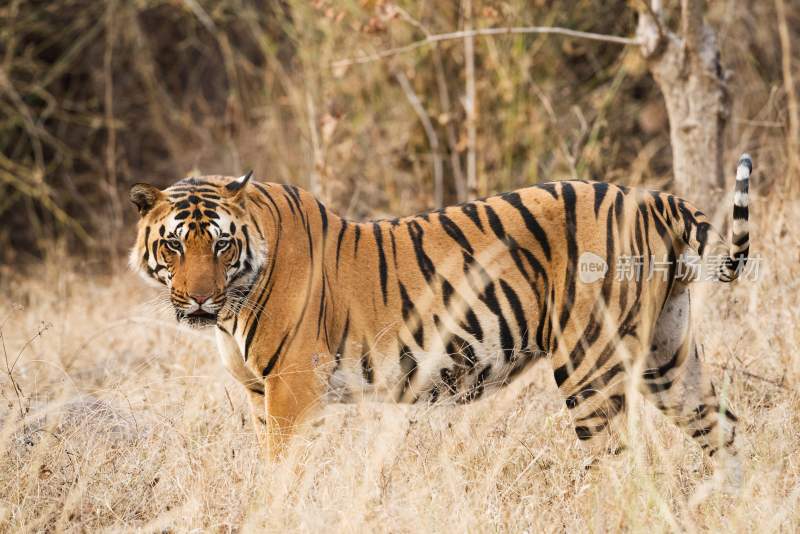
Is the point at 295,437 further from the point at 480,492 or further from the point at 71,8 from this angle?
the point at 71,8

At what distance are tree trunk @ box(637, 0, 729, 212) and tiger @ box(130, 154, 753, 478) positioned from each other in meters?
1.87

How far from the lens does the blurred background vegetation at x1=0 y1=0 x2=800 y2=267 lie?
24.0 ft

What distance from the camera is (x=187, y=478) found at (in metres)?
3.39

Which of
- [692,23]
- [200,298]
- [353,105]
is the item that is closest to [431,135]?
[353,105]

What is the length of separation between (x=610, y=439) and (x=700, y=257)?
75cm

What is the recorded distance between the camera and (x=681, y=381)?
374 centimetres

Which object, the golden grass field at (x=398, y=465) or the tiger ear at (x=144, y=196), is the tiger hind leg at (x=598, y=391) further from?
the tiger ear at (x=144, y=196)

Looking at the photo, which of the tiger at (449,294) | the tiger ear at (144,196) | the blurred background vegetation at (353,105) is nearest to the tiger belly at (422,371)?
the tiger at (449,294)

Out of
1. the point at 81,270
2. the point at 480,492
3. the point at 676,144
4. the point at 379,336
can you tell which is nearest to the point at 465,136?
the point at 676,144

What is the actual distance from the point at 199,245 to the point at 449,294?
973mm

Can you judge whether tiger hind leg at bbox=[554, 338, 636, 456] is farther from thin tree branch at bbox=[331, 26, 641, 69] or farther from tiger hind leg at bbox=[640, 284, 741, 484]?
thin tree branch at bbox=[331, 26, 641, 69]

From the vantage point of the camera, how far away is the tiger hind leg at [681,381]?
3.69m

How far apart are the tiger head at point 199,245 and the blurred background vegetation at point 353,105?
2711mm

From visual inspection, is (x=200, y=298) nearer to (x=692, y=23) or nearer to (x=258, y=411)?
(x=258, y=411)
